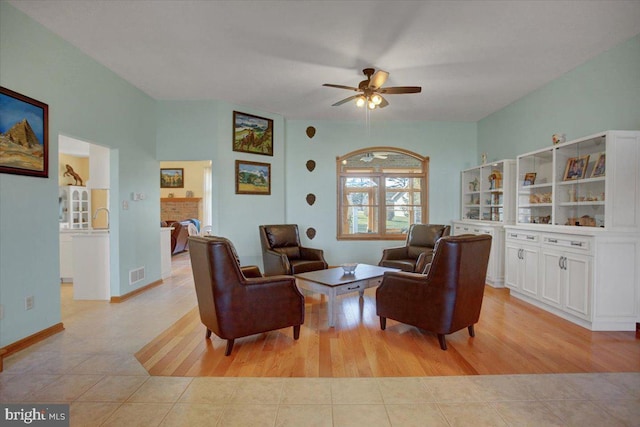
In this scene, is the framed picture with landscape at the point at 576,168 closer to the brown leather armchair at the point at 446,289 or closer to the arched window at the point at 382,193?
the brown leather armchair at the point at 446,289

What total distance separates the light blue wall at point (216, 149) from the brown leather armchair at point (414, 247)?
2435mm

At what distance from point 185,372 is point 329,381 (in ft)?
3.60

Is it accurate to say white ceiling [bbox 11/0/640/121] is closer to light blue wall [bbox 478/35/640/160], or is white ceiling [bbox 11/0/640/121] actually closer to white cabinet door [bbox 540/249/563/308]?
light blue wall [bbox 478/35/640/160]

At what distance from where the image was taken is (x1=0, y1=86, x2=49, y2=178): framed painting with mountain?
9.37 ft

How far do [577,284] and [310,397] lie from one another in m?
3.16

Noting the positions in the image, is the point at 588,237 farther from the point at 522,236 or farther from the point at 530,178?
the point at 530,178

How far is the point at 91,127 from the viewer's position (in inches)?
157

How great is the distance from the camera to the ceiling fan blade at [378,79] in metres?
3.78

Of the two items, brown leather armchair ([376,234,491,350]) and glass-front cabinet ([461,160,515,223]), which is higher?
glass-front cabinet ([461,160,515,223])

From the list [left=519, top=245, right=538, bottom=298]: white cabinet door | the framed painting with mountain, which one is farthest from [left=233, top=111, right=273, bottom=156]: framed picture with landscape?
[left=519, top=245, right=538, bottom=298]: white cabinet door

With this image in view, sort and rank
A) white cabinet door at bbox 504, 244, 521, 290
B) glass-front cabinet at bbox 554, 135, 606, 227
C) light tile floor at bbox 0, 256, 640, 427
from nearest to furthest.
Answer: light tile floor at bbox 0, 256, 640, 427 → glass-front cabinet at bbox 554, 135, 606, 227 → white cabinet door at bbox 504, 244, 521, 290

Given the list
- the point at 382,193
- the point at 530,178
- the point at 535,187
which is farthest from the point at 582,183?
the point at 382,193

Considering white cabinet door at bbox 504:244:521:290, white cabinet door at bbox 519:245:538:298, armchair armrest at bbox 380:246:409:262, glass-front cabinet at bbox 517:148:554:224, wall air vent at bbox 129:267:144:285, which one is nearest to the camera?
white cabinet door at bbox 519:245:538:298

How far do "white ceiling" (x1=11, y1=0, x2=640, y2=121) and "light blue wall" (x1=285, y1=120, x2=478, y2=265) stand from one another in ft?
5.33
